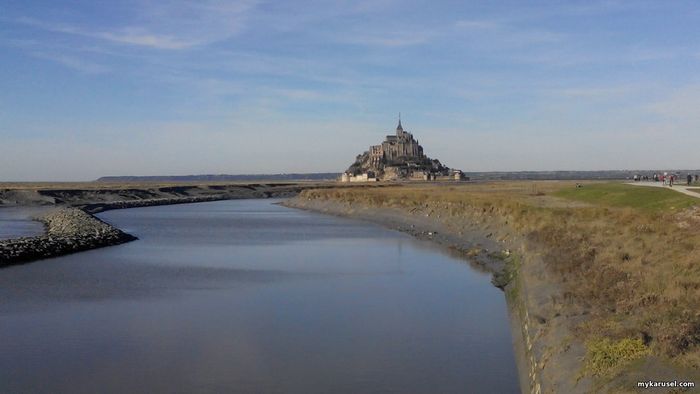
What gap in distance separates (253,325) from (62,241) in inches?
982

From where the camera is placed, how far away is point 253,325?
20.8m

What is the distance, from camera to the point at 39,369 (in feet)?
53.1

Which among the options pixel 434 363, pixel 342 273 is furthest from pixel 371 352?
pixel 342 273

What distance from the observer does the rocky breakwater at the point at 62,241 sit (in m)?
35.9

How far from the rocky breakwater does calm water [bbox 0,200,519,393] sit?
5.36 ft

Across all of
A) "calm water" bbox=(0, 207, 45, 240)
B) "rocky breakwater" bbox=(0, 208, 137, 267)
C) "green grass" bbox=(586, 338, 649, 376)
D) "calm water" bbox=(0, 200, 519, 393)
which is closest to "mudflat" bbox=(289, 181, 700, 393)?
"green grass" bbox=(586, 338, 649, 376)

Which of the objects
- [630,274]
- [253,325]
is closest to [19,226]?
[253,325]

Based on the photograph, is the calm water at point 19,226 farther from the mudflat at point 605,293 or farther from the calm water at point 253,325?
the mudflat at point 605,293

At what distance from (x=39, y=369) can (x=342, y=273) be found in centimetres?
1770

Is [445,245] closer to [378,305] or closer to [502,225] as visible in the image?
[502,225]

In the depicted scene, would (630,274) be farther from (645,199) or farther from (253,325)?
(645,199)

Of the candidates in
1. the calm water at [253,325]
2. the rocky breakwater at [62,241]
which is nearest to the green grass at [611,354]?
the calm water at [253,325]

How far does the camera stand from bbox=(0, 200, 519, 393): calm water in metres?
15.5

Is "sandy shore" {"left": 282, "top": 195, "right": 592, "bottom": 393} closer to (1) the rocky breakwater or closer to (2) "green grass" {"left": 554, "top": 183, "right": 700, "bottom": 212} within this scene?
(2) "green grass" {"left": 554, "top": 183, "right": 700, "bottom": 212}
